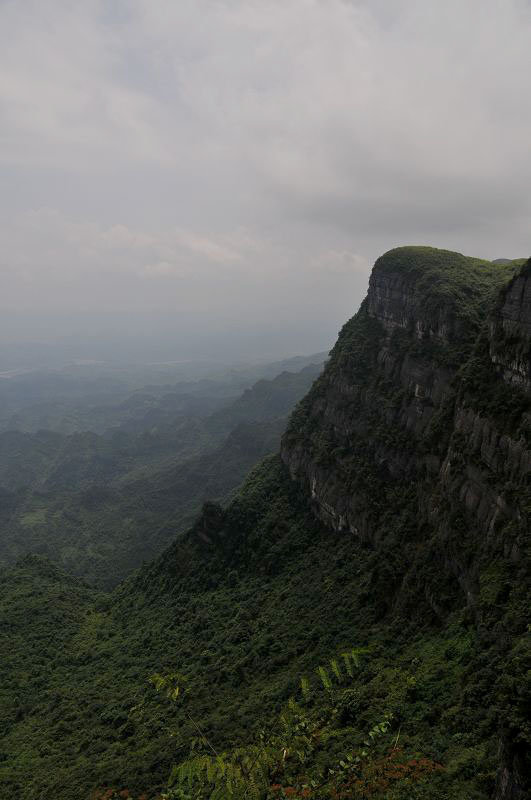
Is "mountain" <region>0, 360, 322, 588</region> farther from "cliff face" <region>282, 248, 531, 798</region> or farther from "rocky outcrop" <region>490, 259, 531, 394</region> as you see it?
"rocky outcrop" <region>490, 259, 531, 394</region>

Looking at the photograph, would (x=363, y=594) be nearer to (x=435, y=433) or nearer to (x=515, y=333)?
(x=435, y=433)

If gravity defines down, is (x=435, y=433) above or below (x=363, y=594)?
above

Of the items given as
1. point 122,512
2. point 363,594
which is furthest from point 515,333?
point 122,512

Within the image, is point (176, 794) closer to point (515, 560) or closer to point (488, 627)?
point (488, 627)

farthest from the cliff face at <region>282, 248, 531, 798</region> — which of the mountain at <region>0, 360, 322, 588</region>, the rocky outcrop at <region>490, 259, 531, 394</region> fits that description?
the mountain at <region>0, 360, 322, 588</region>

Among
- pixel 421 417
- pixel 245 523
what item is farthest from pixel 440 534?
pixel 245 523
